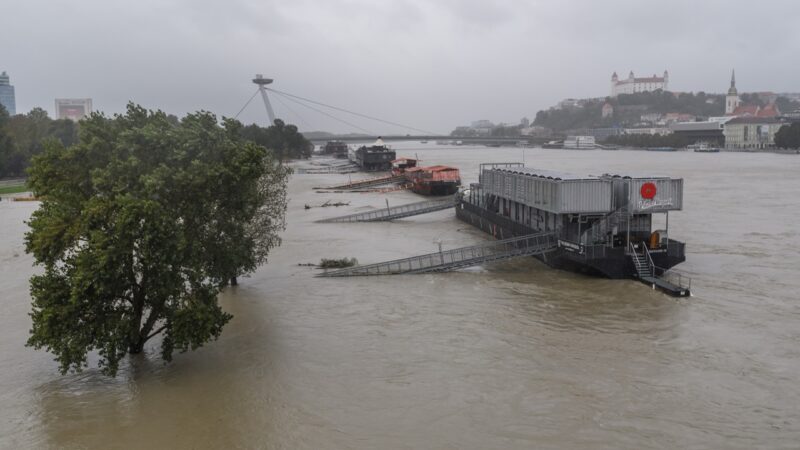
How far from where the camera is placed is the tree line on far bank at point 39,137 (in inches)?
3556

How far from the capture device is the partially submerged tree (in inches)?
684

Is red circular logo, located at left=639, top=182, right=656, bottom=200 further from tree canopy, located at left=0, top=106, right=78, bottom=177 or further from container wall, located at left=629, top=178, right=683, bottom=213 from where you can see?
tree canopy, located at left=0, top=106, right=78, bottom=177

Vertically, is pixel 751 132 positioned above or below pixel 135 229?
above

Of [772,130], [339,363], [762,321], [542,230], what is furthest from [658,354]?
[772,130]

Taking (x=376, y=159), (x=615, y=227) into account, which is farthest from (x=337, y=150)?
(x=615, y=227)

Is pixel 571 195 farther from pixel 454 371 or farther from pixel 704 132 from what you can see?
pixel 704 132

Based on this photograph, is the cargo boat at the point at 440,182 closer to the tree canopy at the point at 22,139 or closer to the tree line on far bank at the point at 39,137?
the tree line on far bank at the point at 39,137

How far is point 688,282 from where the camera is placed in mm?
28609

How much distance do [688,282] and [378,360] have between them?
594 inches

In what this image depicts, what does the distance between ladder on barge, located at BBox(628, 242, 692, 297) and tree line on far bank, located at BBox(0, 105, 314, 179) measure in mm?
46511

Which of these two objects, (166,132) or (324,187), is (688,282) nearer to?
(166,132)

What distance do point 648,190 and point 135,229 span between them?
2067cm

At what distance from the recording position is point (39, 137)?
340ft

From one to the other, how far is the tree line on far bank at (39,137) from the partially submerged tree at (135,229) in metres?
40.0
